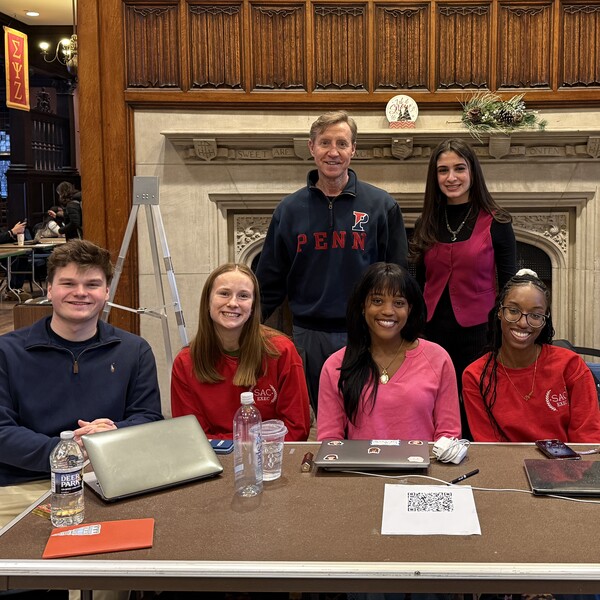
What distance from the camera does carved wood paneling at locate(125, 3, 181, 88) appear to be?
4.44 meters

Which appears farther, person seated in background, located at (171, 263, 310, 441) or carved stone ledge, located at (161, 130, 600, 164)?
carved stone ledge, located at (161, 130, 600, 164)

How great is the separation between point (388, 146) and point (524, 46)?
3.10 ft

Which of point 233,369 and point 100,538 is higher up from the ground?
point 233,369

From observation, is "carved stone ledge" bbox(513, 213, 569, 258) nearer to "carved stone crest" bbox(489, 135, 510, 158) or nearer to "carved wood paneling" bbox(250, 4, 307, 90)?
"carved stone crest" bbox(489, 135, 510, 158)

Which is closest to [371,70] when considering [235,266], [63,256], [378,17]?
[378,17]

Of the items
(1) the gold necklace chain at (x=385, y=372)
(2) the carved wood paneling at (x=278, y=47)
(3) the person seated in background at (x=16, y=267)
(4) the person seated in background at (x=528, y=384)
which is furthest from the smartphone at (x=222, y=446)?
(3) the person seated in background at (x=16, y=267)

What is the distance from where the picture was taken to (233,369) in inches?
99.3

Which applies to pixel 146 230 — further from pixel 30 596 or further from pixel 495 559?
pixel 495 559

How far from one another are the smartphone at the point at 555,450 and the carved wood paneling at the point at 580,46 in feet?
9.64

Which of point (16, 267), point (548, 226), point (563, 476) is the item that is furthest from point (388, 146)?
point (16, 267)

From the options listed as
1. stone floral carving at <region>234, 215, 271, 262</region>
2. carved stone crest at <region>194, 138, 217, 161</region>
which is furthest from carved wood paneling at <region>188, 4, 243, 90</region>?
stone floral carving at <region>234, 215, 271, 262</region>

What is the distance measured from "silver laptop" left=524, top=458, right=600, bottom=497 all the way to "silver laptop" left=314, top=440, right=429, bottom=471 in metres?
0.26

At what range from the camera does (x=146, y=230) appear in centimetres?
459

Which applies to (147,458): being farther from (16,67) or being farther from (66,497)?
(16,67)
